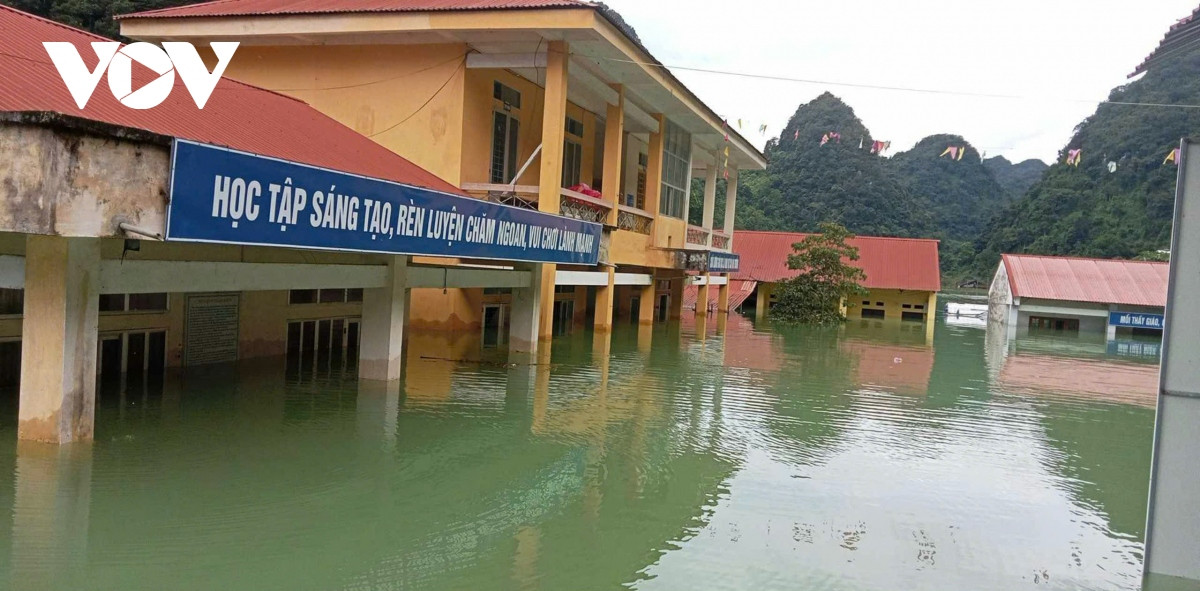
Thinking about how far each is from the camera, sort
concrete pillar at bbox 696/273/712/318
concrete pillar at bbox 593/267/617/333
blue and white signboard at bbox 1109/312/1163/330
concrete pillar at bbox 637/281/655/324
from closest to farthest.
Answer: concrete pillar at bbox 593/267/617/333, concrete pillar at bbox 637/281/655/324, concrete pillar at bbox 696/273/712/318, blue and white signboard at bbox 1109/312/1163/330

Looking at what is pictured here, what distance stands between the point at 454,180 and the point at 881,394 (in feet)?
29.4

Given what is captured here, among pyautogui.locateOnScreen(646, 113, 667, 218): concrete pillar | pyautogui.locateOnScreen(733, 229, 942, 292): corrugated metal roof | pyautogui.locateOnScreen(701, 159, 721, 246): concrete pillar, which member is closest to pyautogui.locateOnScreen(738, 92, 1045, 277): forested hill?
pyautogui.locateOnScreen(733, 229, 942, 292): corrugated metal roof

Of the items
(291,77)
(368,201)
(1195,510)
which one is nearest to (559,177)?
(291,77)

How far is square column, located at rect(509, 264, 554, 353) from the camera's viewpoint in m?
16.2

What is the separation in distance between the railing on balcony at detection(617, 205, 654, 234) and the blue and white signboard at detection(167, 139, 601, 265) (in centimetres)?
891

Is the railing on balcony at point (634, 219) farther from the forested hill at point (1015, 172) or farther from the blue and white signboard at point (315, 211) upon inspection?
the forested hill at point (1015, 172)

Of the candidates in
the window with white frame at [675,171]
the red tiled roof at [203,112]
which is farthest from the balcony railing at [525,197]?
the window with white frame at [675,171]

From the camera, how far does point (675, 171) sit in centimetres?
2662

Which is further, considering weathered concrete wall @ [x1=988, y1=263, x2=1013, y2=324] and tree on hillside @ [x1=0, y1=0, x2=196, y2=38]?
weathered concrete wall @ [x1=988, y1=263, x2=1013, y2=324]

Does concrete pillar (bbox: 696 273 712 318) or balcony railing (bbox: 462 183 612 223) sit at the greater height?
balcony railing (bbox: 462 183 612 223)

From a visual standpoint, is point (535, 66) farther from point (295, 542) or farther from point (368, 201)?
point (295, 542)

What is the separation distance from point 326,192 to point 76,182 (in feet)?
7.70

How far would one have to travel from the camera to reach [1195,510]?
4.96 meters

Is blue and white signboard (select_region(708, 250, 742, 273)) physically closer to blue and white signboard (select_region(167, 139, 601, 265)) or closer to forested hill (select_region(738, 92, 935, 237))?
blue and white signboard (select_region(167, 139, 601, 265))
